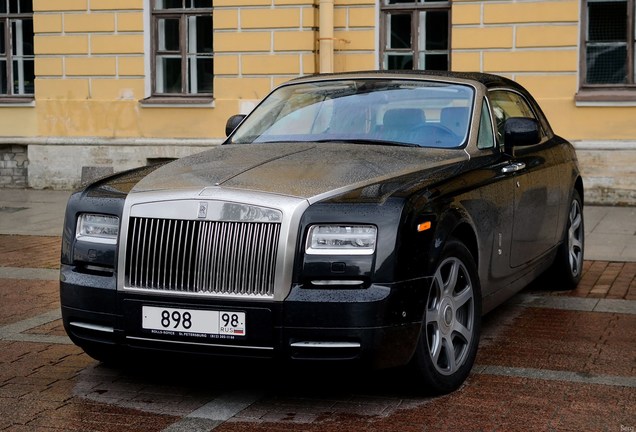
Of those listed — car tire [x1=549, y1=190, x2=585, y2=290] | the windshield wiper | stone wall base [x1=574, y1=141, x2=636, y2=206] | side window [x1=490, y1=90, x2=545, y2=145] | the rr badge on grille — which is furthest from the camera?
stone wall base [x1=574, y1=141, x2=636, y2=206]

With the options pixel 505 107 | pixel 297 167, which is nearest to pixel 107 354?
pixel 297 167

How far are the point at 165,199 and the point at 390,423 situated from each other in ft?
4.70

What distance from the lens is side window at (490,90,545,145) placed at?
6801mm

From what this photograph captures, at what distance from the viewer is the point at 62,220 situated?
13367 mm

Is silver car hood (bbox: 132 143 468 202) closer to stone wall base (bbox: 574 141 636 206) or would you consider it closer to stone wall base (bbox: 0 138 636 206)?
stone wall base (bbox: 574 141 636 206)

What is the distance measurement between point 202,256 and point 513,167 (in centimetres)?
234

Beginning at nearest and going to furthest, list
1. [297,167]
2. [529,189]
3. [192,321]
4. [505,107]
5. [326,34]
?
1. [192,321]
2. [297,167]
3. [529,189]
4. [505,107]
5. [326,34]

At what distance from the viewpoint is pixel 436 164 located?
572cm

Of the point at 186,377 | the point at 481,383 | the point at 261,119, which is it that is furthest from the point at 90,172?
the point at 481,383

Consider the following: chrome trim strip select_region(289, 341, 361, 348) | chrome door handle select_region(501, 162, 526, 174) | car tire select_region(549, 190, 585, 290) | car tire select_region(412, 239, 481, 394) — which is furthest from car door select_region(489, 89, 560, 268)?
chrome trim strip select_region(289, 341, 361, 348)

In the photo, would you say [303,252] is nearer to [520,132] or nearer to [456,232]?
[456,232]

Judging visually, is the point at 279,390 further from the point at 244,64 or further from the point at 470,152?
the point at 244,64

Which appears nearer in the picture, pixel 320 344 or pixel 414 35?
pixel 320 344

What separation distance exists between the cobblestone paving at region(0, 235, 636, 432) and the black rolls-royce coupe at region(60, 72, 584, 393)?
0.63ft
